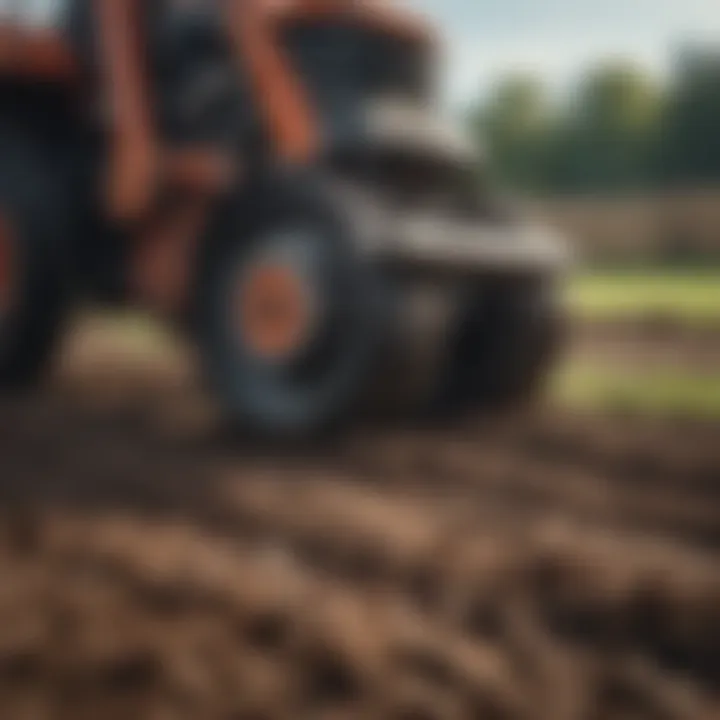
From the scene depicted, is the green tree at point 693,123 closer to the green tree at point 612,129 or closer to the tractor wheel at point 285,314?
the green tree at point 612,129

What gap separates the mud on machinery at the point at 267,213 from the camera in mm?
979

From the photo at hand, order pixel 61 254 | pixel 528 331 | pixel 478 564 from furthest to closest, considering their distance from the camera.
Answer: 1. pixel 61 254
2. pixel 528 331
3. pixel 478 564

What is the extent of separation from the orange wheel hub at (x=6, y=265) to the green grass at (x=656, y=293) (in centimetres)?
53

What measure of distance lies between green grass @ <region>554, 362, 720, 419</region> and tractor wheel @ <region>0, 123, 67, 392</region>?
0.40 meters

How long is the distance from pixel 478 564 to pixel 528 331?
0.56ft

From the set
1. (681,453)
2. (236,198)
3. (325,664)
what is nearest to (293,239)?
(236,198)

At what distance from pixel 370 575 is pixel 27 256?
0.49 meters

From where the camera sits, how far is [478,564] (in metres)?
0.80

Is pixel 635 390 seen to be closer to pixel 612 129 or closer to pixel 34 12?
pixel 612 129

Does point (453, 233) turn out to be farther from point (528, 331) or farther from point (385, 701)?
point (385, 701)

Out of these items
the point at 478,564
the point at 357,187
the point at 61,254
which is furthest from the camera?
the point at 61,254

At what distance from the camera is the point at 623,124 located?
747 mm

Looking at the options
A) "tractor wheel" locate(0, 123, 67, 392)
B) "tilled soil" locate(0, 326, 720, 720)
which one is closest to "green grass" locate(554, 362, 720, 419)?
"tilled soil" locate(0, 326, 720, 720)

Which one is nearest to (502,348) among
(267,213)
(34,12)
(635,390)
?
(635,390)
